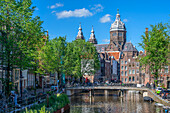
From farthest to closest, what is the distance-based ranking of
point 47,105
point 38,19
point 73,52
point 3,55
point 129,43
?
point 129,43 → point 73,52 → point 38,19 → point 47,105 → point 3,55

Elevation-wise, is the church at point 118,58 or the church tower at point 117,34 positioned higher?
the church tower at point 117,34

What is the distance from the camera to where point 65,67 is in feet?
229

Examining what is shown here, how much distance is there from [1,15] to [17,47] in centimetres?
471

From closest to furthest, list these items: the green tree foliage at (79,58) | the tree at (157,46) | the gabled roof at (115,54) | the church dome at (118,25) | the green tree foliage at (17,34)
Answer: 1. the green tree foliage at (17,34)
2. the tree at (157,46)
3. the green tree foliage at (79,58)
4. the gabled roof at (115,54)
5. the church dome at (118,25)

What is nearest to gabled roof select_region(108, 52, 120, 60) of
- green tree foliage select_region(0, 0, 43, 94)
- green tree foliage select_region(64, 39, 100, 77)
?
green tree foliage select_region(64, 39, 100, 77)

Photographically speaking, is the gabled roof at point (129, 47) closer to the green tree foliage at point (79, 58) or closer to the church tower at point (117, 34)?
the church tower at point (117, 34)

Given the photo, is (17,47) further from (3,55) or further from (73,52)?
(73,52)

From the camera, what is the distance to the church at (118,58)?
124 meters

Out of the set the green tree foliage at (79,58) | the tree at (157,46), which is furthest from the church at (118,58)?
the tree at (157,46)

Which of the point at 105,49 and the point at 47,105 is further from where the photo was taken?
the point at 105,49

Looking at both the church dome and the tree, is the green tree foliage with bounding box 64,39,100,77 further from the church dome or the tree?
the church dome

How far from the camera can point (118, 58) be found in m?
147

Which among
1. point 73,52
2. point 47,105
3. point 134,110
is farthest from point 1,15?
point 73,52

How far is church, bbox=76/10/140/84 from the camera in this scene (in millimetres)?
124250
